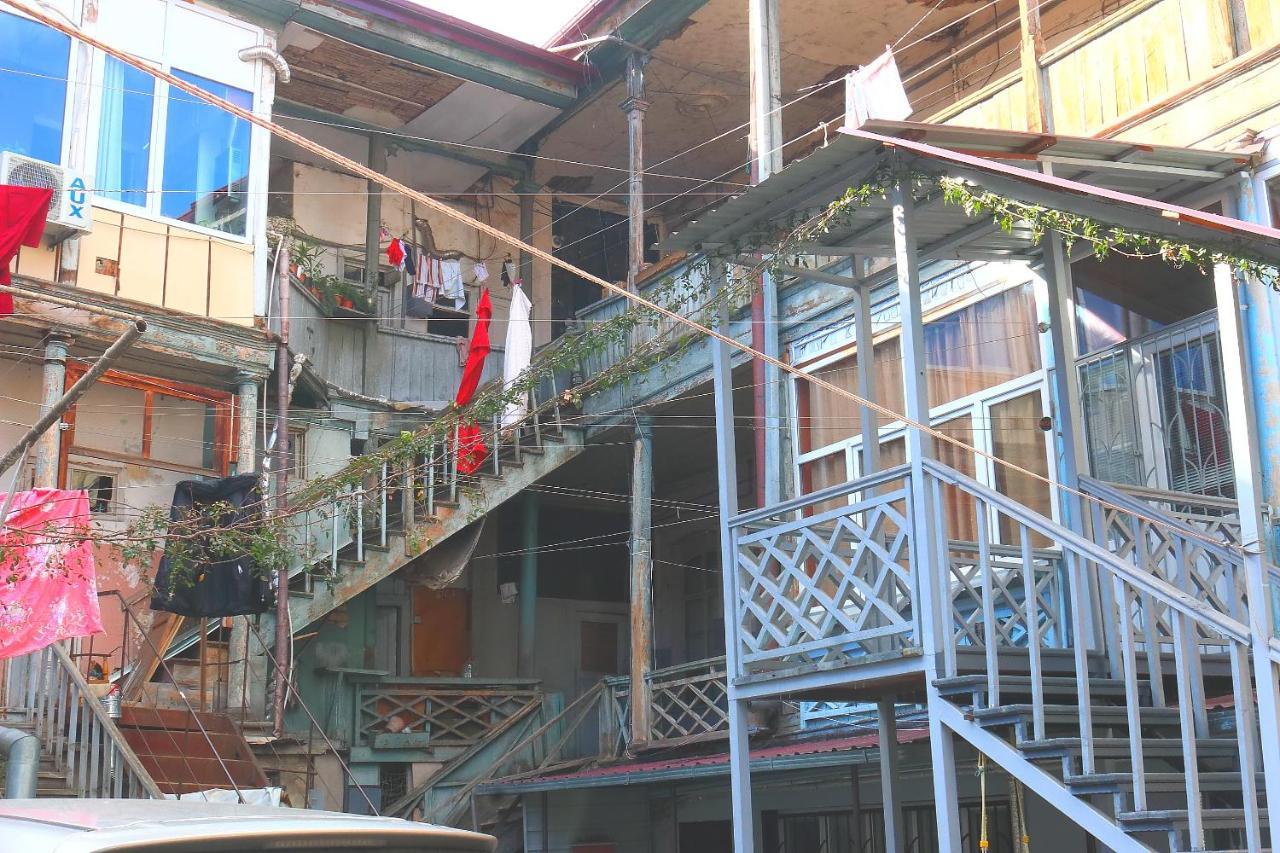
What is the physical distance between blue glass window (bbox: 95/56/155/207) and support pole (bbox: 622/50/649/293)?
569cm

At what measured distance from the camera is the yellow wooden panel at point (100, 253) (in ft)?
48.1

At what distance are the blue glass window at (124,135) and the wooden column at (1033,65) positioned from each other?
9.71 m

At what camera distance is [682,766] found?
1350 centimetres

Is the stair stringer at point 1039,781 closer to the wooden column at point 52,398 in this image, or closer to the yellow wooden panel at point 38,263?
the wooden column at point 52,398

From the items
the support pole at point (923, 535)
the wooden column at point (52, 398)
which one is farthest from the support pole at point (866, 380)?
the wooden column at point (52, 398)

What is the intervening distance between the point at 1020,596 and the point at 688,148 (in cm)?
1202

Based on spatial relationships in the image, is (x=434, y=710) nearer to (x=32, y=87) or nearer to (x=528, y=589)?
(x=528, y=589)

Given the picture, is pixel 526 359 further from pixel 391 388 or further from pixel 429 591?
pixel 429 591

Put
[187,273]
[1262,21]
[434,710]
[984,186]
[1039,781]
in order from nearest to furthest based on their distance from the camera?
[1039,781] → [984,186] → [1262,21] → [187,273] → [434,710]

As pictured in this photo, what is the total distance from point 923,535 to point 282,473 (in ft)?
30.9

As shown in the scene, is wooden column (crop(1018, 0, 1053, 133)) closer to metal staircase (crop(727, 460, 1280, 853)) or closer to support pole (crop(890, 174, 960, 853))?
support pole (crop(890, 174, 960, 853))

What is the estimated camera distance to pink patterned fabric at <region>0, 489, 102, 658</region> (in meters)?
11.2

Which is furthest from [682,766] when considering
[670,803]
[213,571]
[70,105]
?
[70,105]

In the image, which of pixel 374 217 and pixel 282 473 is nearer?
pixel 282 473
